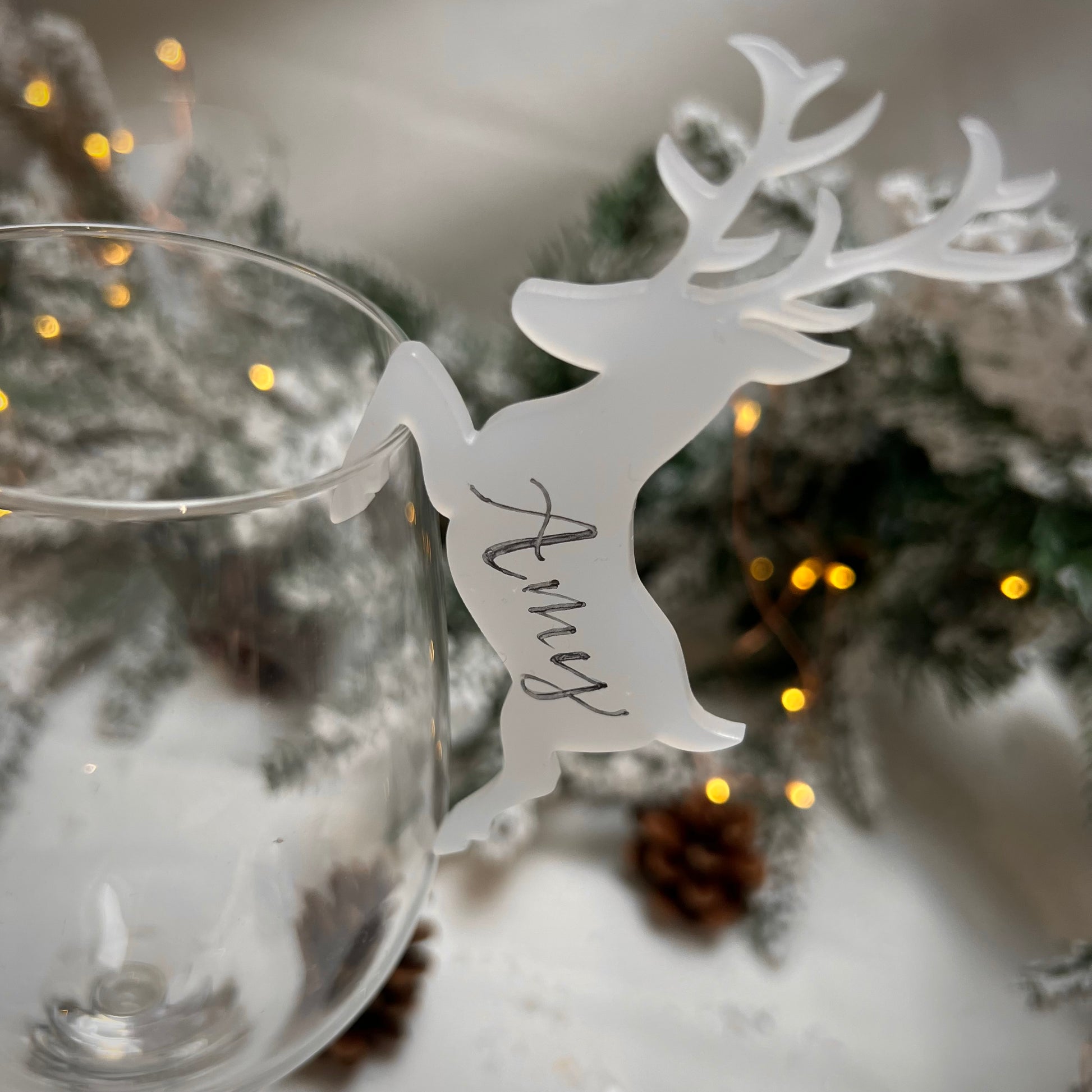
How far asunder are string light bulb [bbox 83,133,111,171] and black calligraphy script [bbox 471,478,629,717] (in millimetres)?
373

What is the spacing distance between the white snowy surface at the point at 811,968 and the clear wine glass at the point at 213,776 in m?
0.15

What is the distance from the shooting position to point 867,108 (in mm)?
209

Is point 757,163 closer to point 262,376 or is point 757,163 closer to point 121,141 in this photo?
point 262,376

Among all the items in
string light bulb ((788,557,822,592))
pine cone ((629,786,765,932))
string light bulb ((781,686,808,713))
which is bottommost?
pine cone ((629,786,765,932))

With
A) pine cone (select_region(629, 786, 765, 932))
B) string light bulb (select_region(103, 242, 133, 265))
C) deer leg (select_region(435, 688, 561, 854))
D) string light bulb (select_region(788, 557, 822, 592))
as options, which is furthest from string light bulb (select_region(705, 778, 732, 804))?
string light bulb (select_region(103, 242, 133, 265))

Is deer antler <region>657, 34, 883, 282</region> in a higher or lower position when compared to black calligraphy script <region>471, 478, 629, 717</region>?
higher

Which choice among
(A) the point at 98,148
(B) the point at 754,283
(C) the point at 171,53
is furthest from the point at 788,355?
(C) the point at 171,53

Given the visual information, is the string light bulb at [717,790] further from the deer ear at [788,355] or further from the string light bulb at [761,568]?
the deer ear at [788,355]

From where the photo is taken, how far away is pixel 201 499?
235 millimetres

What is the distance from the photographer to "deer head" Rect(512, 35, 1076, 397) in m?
0.20

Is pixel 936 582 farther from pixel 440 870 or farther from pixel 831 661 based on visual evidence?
pixel 440 870

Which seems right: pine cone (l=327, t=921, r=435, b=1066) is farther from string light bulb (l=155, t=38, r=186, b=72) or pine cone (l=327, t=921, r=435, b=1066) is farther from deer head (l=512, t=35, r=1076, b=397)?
string light bulb (l=155, t=38, r=186, b=72)

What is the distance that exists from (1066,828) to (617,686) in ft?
1.15

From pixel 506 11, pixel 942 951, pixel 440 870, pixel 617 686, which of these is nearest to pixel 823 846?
pixel 942 951
